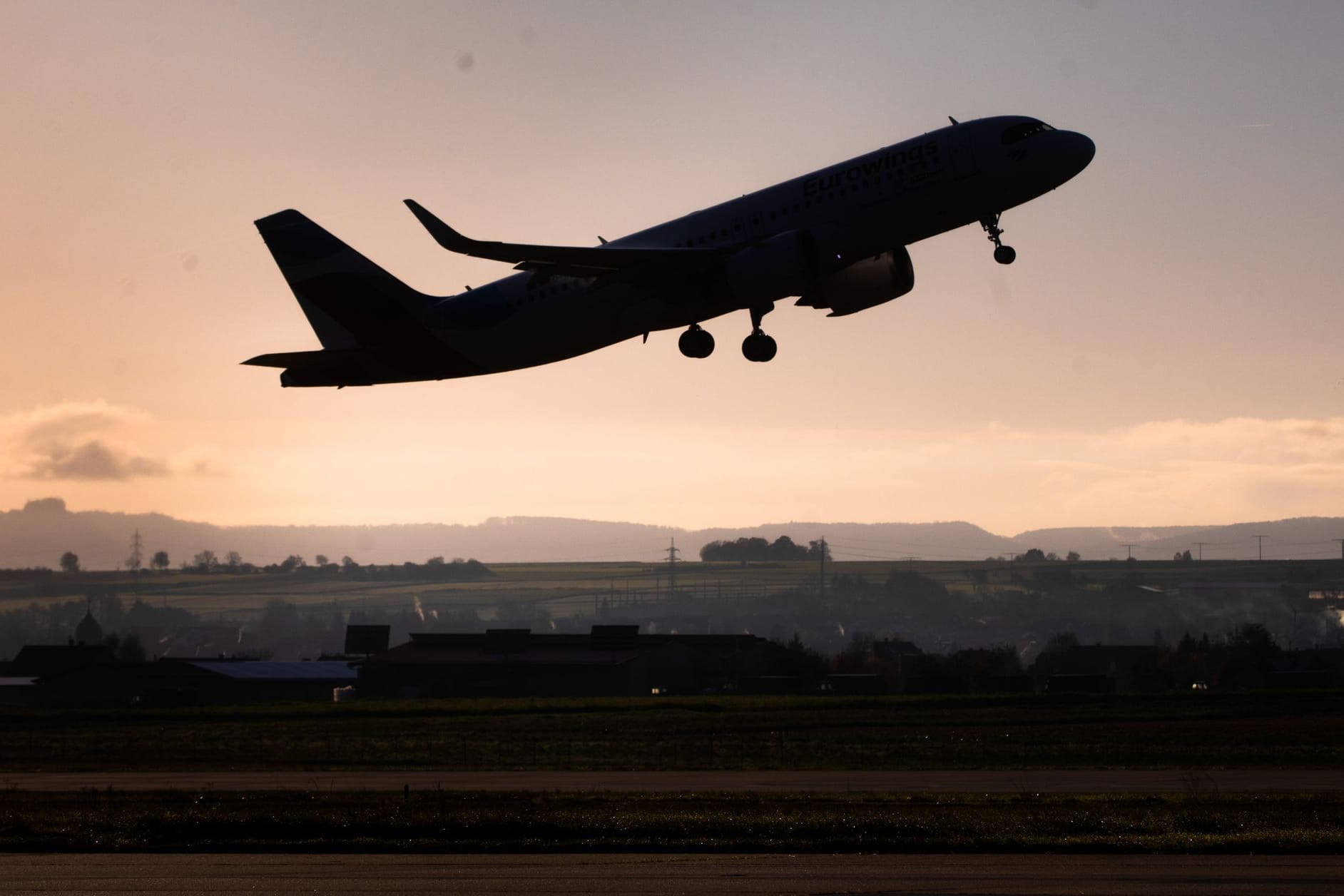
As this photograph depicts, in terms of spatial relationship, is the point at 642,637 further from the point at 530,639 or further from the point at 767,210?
the point at 767,210

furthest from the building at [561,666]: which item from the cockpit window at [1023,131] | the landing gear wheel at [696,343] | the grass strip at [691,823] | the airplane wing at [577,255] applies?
the cockpit window at [1023,131]

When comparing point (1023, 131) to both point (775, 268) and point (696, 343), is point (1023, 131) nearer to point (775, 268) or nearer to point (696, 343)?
point (775, 268)

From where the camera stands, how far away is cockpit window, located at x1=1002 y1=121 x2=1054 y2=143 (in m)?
41.2

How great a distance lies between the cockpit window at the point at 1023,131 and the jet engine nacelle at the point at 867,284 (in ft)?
17.9

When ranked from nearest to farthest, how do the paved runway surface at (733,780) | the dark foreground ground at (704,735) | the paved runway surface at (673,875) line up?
the paved runway surface at (673,875), the paved runway surface at (733,780), the dark foreground ground at (704,735)

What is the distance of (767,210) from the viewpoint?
43.5m

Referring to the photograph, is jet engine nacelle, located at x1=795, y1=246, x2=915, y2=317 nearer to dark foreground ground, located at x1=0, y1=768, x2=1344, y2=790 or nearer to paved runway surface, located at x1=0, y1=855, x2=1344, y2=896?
dark foreground ground, located at x1=0, y1=768, x2=1344, y2=790

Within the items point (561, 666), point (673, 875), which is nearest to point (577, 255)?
point (673, 875)

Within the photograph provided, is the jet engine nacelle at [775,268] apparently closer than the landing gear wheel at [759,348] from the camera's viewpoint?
Yes

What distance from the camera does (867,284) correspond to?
4575 cm

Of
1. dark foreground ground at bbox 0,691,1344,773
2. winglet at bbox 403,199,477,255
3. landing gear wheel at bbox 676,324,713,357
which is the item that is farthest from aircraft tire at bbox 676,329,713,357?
dark foreground ground at bbox 0,691,1344,773

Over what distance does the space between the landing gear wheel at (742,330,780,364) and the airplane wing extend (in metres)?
4.09

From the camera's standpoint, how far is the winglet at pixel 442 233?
41.1 meters

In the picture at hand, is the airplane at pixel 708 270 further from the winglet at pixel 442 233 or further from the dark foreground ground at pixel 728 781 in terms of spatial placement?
the dark foreground ground at pixel 728 781
